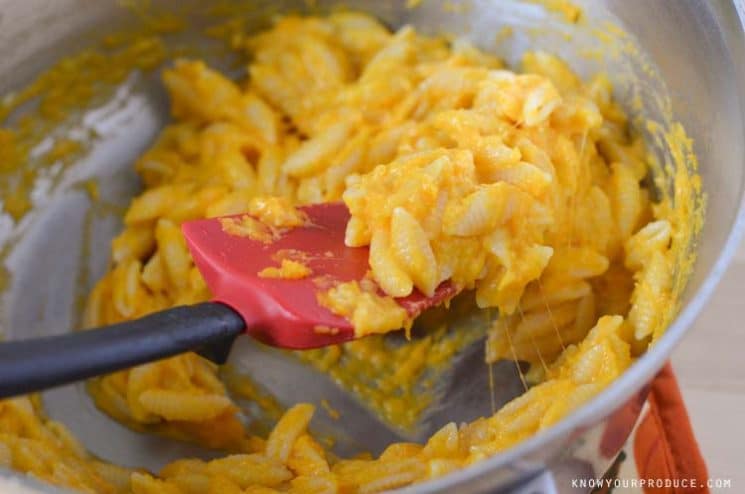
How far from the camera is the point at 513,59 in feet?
6.70

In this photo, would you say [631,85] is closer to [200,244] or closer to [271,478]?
[200,244]

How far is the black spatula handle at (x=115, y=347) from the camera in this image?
103 centimetres

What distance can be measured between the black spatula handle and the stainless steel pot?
128 mm

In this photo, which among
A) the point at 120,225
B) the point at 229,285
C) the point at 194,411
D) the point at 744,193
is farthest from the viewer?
the point at 120,225

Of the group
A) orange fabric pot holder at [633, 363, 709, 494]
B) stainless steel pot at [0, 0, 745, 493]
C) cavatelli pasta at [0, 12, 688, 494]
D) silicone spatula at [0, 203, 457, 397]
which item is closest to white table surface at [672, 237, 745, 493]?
orange fabric pot holder at [633, 363, 709, 494]

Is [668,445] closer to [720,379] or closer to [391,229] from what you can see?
[720,379]

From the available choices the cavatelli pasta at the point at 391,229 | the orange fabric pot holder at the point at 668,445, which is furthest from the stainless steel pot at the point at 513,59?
the orange fabric pot holder at the point at 668,445

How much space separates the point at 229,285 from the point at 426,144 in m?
0.53

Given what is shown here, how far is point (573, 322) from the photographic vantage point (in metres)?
1.66

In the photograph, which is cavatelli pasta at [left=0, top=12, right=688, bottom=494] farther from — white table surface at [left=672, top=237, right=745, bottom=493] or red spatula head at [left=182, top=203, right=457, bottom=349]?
white table surface at [left=672, top=237, right=745, bottom=493]

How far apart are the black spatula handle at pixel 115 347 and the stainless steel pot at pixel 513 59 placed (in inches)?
5.0

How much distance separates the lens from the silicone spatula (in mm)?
1061

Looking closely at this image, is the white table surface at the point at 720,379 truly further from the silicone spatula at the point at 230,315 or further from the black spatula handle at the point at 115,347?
the black spatula handle at the point at 115,347

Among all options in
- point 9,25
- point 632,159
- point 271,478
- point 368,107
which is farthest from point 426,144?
point 9,25
